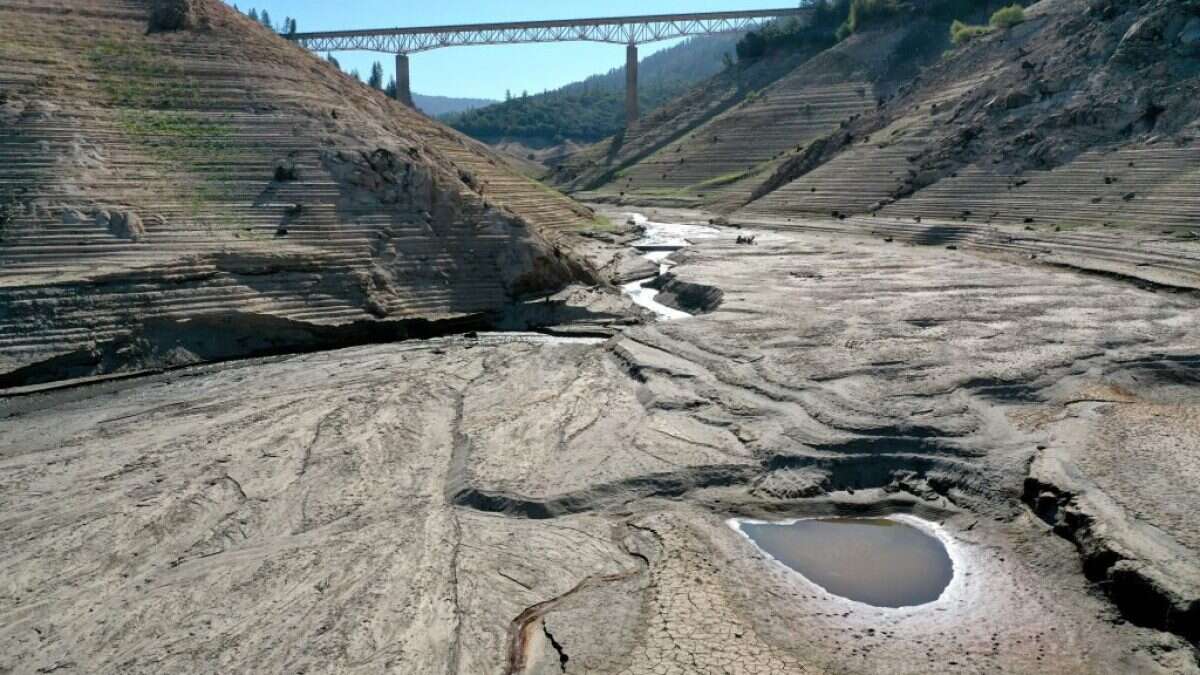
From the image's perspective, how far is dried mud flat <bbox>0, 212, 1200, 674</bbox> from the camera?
20.9 ft

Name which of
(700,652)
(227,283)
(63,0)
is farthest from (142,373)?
(63,0)

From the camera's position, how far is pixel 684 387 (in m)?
12.0

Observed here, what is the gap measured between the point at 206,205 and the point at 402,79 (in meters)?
52.4

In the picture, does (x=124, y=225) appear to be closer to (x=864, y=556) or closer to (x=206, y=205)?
(x=206, y=205)

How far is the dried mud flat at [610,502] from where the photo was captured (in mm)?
6375

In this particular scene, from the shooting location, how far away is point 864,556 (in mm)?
7953

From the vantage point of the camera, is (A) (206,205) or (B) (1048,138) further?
(B) (1048,138)

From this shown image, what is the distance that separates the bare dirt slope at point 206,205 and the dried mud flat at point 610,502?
1408mm

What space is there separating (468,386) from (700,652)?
23.6 feet

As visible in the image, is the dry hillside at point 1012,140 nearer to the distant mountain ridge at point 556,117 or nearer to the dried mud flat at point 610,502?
the dried mud flat at point 610,502

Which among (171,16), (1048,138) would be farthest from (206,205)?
(1048,138)

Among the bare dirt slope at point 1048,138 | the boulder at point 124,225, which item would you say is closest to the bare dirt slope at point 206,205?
the boulder at point 124,225

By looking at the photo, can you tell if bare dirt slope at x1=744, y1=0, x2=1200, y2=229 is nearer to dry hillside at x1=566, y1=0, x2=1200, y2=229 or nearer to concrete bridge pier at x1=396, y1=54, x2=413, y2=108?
dry hillside at x1=566, y1=0, x2=1200, y2=229

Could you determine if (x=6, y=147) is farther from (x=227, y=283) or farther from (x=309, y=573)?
(x=309, y=573)
